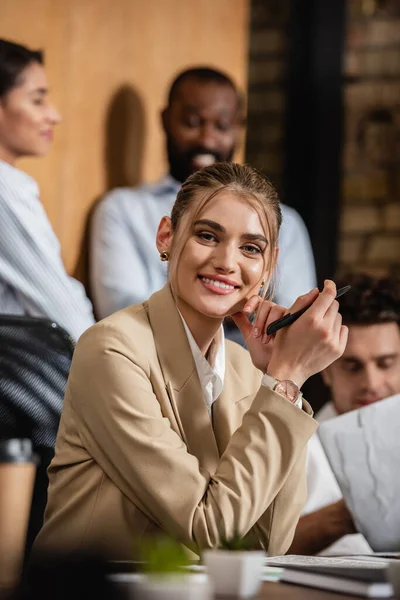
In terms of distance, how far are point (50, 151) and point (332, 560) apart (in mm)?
2111

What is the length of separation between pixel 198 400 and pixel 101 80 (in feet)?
6.62

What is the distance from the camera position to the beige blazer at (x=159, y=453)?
1373mm

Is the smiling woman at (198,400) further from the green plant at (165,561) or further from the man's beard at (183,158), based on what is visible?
the man's beard at (183,158)

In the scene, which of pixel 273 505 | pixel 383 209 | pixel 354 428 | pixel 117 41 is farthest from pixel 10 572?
pixel 383 209

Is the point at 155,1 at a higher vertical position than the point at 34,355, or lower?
higher

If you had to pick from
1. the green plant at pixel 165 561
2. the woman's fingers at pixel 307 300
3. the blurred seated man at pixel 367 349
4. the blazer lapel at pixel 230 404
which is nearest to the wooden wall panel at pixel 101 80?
the blurred seated man at pixel 367 349

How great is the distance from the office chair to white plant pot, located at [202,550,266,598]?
23.3 inches

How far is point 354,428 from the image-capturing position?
1808 millimetres

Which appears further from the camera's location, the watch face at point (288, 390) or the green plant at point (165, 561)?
the watch face at point (288, 390)

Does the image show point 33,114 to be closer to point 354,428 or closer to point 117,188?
point 117,188

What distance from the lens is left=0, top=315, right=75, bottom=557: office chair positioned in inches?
60.7

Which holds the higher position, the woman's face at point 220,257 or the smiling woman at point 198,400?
the woman's face at point 220,257

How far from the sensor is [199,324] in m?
1.61

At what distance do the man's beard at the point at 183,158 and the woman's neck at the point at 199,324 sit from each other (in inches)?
72.9
